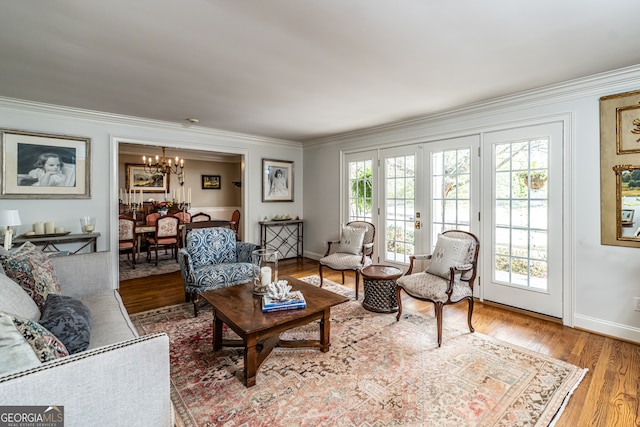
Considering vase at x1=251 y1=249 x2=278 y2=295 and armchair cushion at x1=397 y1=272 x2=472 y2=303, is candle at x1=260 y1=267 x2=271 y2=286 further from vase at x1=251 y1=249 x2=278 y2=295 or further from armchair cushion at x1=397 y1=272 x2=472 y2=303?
armchair cushion at x1=397 y1=272 x2=472 y2=303

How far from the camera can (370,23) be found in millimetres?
1885

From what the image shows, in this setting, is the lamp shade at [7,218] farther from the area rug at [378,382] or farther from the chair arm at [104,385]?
the chair arm at [104,385]

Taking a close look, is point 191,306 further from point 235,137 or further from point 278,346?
point 235,137

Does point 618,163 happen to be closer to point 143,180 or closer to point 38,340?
point 38,340

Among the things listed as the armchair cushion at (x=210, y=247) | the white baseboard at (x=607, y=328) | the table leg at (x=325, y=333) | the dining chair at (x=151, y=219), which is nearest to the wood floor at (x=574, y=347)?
the white baseboard at (x=607, y=328)

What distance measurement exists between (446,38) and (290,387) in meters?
2.56

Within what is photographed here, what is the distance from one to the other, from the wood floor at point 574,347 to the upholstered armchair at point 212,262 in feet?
1.97

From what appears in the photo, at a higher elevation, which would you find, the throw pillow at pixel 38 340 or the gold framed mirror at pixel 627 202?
the gold framed mirror at pixel 627 202

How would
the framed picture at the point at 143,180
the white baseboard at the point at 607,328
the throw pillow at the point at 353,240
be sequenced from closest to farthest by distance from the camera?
the white baseboard at the point at 607,328 → the throw pillow at the point at 353,240 → the framed picture at the point at 143,180

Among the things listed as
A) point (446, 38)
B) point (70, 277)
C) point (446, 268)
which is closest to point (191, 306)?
point (70, 277)

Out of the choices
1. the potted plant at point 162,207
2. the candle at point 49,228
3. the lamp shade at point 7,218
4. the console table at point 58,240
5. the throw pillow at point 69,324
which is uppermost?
the potted plant at point 162,207

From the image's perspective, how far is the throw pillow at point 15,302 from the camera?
134 cm

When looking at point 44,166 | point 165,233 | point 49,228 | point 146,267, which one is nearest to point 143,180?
point 165,233

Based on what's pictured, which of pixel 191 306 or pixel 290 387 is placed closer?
pixel 290 387
